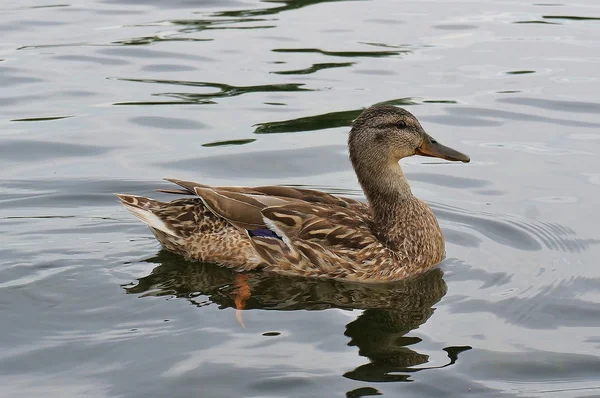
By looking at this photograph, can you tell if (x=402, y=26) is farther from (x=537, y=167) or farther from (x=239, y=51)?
(x=537, y=167)

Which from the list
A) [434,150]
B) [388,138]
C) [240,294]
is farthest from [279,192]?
[434,150]

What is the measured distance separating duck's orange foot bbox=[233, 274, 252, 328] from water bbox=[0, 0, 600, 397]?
6 cm

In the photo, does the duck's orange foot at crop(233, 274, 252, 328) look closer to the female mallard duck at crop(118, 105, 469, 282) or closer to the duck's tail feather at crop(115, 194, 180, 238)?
the female mallard duck at crop(118, 105, 469, 282)

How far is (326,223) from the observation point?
883cm

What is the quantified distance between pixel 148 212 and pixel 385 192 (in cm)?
192

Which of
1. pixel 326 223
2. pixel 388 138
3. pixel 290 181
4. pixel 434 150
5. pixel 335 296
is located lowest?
pixel 335 296

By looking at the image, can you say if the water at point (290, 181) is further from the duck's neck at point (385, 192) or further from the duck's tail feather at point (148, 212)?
the duck's neck at point (385, 192)

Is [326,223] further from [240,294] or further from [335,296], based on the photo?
[240,294]

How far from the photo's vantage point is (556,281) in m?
8.60

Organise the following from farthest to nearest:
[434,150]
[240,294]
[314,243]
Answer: [434,150]
[314,243]
[240,294]

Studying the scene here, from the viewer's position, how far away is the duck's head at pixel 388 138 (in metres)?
9.02

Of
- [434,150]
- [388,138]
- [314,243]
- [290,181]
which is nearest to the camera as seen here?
[314,243]

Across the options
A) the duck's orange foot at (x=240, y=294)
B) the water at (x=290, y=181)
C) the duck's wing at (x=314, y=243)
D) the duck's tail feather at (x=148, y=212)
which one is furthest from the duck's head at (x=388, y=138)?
the duck's tail feather at (x=148, y=212)

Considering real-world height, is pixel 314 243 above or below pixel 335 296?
above
